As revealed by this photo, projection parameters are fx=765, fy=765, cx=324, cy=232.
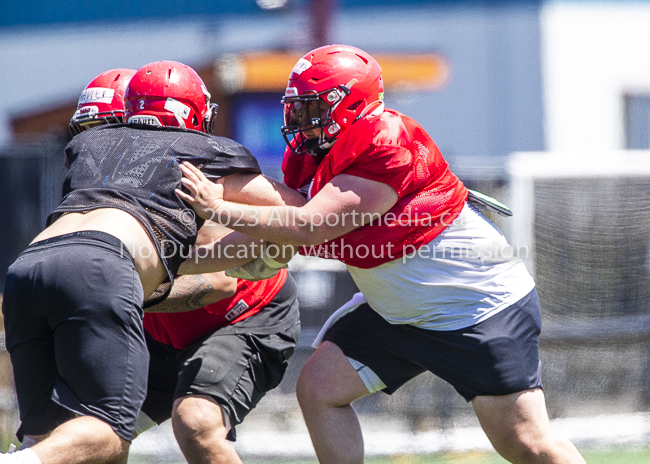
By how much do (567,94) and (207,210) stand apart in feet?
45.8

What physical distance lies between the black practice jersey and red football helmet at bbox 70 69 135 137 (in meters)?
0.89

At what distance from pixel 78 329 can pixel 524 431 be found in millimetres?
1667

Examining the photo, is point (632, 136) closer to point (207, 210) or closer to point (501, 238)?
point (501, 238)

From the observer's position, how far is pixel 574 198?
6074 millimetres

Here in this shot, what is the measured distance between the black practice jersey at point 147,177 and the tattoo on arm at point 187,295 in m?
0.50

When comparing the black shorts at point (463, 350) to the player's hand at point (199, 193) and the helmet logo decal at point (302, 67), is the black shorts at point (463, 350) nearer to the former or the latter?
the player's hand at point (199, 193)

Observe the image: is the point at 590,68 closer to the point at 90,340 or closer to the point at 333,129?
the point at 333,129

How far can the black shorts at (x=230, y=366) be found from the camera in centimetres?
330

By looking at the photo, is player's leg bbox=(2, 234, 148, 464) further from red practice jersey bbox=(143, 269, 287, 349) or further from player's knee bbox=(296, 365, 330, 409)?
red practice jersey bbox=(143, 269, 287, 349)

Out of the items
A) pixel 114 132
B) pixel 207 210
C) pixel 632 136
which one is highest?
pixel 114 132

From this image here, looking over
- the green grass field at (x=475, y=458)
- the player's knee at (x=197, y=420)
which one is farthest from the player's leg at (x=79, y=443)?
the green grass field at (x=475, y=458)

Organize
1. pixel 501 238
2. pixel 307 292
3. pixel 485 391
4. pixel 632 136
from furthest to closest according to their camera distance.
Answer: pixel 632 136 → pixel 307 292 → pixel 501 238 → pixel 485 391

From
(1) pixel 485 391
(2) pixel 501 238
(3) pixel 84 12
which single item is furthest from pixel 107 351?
(3) pixel 84 12

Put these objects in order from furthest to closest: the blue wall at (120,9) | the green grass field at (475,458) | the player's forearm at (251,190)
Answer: the blue wall at (120,9)
the green grass field at (475,458)
the player's forearm at (251,190)
